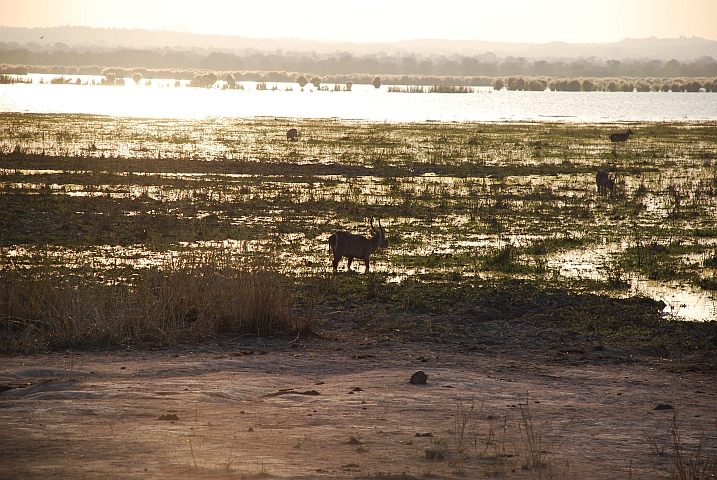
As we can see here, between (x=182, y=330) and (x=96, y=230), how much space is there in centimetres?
700

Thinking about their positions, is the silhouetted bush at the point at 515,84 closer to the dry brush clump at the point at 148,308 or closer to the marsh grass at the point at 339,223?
the marsh grass at the point at 339,223

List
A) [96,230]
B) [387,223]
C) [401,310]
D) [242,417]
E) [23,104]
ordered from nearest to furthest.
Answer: [242,417], [401,310], [96,230], [387,223], [23,104]

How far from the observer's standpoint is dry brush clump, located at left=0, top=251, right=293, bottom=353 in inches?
359

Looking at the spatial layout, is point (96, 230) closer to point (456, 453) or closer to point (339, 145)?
point (456, 453)

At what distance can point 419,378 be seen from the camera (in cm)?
761

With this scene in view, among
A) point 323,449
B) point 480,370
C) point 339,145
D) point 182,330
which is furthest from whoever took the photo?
point 339,145

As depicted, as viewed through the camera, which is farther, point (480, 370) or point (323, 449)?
point (480, 370)

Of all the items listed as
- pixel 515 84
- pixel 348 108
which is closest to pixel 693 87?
pixel 515 84

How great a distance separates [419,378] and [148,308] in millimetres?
3579

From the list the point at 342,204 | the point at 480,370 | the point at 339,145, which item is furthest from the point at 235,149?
the point at 480,370

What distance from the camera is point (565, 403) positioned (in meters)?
7.16

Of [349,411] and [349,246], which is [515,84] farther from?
[349,411]

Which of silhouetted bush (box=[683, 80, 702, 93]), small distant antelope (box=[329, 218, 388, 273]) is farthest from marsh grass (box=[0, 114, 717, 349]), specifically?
silhouetted bush (box=[683, 80, 702, 93])

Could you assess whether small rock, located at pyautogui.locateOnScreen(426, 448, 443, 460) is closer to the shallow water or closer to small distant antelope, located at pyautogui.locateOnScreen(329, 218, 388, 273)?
small distant antelope, located at pyautogui.locateOnScreen(329, 218, 388, 273)
